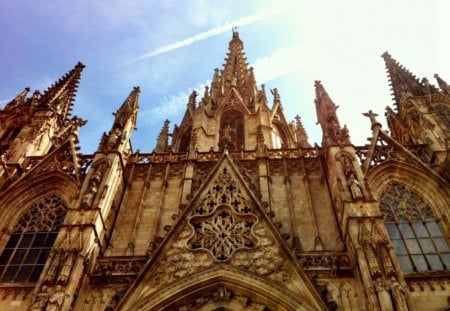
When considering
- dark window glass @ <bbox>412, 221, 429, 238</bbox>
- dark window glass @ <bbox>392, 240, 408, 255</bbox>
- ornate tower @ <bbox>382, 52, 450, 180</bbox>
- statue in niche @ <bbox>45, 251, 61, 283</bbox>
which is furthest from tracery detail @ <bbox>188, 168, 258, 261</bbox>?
ornate tower @ <bbox>382, 52, 450, 180</bbox>

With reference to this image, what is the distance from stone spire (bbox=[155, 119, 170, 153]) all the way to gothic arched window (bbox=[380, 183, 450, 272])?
1338cm

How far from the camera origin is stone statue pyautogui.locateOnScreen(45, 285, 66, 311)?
1057 cm

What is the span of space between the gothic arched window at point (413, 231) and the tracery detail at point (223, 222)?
4.43 m

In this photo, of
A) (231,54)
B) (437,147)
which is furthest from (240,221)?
(231,54)

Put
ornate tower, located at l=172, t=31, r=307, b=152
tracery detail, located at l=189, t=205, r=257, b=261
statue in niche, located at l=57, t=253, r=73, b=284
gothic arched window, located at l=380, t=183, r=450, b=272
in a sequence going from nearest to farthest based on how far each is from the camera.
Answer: statue in niche, located at l=57, t=253, r=73, b=284
tracery detail, located at l=189, t=205, r=257, b=261
gothic arched window, located at l=380, t=183, r=450, b=272
ornate tower, located at l=172, t=31, r=307, b=152

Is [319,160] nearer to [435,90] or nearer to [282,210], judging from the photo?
[282,210]

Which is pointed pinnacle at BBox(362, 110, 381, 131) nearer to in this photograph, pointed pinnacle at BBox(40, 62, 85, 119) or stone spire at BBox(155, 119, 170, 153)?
stone spire at BBox(155, 119, 170, 153)

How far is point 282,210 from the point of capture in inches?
590

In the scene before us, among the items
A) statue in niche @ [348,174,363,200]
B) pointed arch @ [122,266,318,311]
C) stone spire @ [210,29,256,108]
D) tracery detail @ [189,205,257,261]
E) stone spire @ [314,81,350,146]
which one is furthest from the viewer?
stone spire @ [210,29,256,108]

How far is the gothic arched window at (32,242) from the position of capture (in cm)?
1343

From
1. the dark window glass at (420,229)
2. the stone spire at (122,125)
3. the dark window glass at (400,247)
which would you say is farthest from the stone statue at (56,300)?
the dark window glass at (420,229)

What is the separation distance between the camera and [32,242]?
14367 mm

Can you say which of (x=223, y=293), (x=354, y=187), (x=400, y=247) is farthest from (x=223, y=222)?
(x=400, y=247)

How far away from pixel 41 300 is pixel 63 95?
52.6ft
